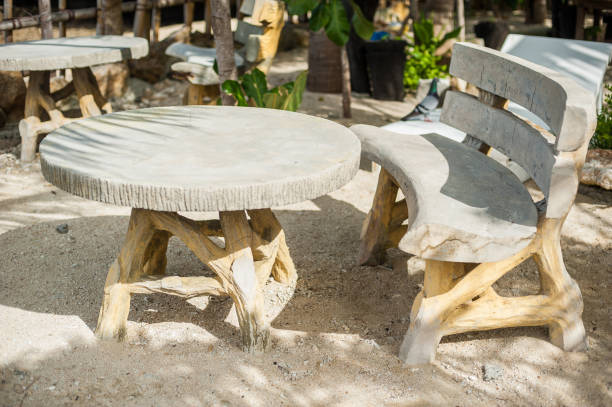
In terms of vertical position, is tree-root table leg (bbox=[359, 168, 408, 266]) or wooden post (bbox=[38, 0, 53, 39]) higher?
wooden post (bbox=[38, 0, 53, 39])

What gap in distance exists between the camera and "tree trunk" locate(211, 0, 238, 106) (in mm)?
4531

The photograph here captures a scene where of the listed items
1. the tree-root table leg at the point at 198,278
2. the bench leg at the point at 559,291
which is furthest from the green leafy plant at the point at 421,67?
the tree-root table leg at the point at 198,278

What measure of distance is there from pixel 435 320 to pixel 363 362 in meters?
0.35

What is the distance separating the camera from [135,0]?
7180mm

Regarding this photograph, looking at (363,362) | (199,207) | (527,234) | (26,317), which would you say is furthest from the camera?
(26,317)

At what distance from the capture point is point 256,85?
473cm

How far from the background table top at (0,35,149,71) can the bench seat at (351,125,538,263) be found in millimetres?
2302

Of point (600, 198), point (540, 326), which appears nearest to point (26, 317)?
point (540, 326)

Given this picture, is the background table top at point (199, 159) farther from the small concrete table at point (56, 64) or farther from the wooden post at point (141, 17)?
the wooden post at point (141, 17)

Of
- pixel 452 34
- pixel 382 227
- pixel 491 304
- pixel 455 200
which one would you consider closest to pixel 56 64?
pixel 382 227

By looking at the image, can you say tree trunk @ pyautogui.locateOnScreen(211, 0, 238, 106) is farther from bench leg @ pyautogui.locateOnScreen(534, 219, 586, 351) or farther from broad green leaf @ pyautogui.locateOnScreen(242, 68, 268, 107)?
bench leg @ pyautogui.locateOnScreen(534, 219, 586, 351)

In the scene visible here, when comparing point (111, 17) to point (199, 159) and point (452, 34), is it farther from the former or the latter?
point (199, 159)

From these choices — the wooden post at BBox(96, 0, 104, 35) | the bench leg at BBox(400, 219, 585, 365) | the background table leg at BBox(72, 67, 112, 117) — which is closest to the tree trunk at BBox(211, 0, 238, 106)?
the background table leg at BBox(72, 67, 112, 117)

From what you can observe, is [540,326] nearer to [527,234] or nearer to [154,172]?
[527,234]
